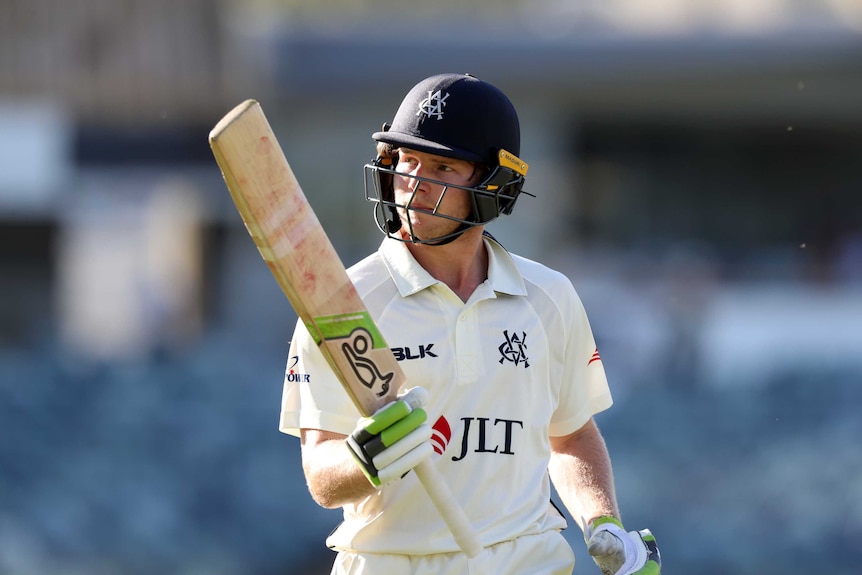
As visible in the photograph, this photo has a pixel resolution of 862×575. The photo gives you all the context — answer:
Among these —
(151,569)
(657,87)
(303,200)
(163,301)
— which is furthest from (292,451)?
(657,87)

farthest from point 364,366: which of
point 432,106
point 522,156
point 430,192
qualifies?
point 522,156

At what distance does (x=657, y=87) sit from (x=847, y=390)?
3313 mm

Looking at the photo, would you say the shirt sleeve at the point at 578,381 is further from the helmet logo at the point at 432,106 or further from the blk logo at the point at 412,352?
the helmet logo at the point at 432,106

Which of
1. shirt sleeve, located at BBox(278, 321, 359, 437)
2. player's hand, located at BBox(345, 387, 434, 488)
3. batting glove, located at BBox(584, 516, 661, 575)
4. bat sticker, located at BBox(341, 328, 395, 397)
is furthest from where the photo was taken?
batting glove, located at BBox(584, 516, 661, 575)

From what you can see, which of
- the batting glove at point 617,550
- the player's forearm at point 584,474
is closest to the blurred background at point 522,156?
the player's forearm at point 584,474

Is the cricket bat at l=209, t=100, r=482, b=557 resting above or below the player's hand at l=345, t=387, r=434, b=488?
above

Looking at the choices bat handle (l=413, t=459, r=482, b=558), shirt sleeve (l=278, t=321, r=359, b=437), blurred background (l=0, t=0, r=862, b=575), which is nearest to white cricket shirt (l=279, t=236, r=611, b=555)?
shirt sleeve (l=278, t=321, r=359, b=437)

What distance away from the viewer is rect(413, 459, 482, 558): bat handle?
2.14m

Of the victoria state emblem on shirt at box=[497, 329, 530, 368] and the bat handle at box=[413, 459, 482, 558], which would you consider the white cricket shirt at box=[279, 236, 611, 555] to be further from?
the bat handle at box=[413, 459, 482, 558]

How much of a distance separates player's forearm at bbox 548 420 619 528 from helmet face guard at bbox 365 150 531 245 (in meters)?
0.50

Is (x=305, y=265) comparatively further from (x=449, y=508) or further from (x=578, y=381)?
(x=578, y=381)

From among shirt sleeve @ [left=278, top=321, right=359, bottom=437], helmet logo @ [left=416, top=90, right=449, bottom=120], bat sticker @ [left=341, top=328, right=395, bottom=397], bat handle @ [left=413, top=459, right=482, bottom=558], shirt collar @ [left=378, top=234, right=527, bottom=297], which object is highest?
helmet logo @ [left=416, top=90, right=449, bottom=120]

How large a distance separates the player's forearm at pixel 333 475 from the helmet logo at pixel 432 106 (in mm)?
608

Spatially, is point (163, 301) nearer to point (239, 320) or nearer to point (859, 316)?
point (239, 320)
